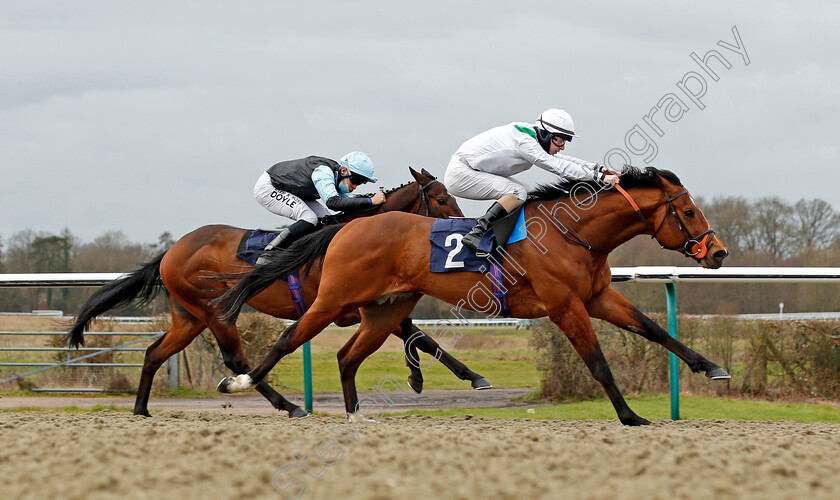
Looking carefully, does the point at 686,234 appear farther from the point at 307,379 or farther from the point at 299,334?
the point at 307,379

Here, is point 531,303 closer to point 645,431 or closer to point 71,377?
point 645,431

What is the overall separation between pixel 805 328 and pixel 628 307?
2.57 metres

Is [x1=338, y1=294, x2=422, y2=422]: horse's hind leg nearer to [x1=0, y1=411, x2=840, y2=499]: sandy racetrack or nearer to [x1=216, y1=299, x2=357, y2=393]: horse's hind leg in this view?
[x1=216, y1=299, x2=357, y2=393]: horse's hind leg

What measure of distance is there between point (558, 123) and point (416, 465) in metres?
3.09

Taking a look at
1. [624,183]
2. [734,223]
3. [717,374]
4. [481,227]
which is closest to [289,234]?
[481,227]

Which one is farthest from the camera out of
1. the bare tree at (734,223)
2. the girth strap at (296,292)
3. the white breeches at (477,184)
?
the bare tree at (734,223)

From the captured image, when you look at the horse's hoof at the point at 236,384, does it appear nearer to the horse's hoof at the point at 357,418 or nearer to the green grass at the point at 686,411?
the horse's hoof at the point at 357,418

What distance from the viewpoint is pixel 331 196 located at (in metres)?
6.31

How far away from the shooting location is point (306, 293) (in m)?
6.32

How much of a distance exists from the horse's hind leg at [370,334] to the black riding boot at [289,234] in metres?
0.94

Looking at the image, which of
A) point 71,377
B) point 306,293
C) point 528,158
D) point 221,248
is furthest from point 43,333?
point 528,158

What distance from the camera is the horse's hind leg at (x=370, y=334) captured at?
5.88 metres

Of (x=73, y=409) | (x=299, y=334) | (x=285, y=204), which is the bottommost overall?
(x=73, y=409)

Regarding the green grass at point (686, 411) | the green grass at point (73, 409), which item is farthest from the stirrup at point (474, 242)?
the green grass at point (73, 409)
